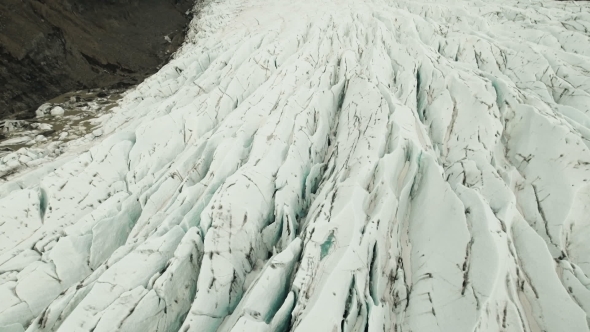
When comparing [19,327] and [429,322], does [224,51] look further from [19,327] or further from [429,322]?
[429,322]

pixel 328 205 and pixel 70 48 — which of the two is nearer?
pixel 328 205

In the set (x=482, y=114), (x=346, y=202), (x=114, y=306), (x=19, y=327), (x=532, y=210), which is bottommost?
(x=19, y=327)

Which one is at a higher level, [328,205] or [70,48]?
[70,48]

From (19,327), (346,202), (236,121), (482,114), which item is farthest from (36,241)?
(482,114)

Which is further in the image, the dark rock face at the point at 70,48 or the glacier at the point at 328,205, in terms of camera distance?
the dark rock face at the point at 70,48
